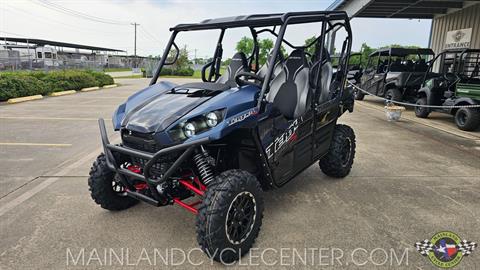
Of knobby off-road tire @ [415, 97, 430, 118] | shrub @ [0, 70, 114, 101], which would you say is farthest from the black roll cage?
shrub @ [0, 70, 114, 101]

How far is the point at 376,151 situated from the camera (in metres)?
5.50

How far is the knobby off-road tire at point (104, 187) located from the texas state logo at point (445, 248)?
2.64 metres

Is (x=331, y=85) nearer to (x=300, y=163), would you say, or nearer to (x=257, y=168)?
(x=300, y=163)

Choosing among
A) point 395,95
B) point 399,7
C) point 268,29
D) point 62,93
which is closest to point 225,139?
point 268,29

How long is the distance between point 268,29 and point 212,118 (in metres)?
1.54

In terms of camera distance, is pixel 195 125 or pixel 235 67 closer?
pixel 195 125

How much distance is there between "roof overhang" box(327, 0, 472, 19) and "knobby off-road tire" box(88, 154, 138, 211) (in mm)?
11459

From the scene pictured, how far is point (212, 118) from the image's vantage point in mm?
2369

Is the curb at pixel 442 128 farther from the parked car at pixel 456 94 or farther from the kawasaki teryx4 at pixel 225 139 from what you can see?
the kawasaki teryx4 at pixel 225 139

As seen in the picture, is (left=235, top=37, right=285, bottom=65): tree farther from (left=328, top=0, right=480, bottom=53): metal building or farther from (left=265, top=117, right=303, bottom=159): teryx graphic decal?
(left=328, top=0, right=480, bottom=53): metal building

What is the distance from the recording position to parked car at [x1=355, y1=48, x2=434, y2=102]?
1062 cm

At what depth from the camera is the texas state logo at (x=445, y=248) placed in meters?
2.45

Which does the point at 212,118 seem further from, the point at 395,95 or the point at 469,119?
the point at 395,95

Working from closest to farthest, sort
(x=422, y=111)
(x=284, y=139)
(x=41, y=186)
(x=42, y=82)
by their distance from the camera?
(x=284, y=139) → (x=41, y=186) → (x=422, y=111) → (x=42, y=82)
